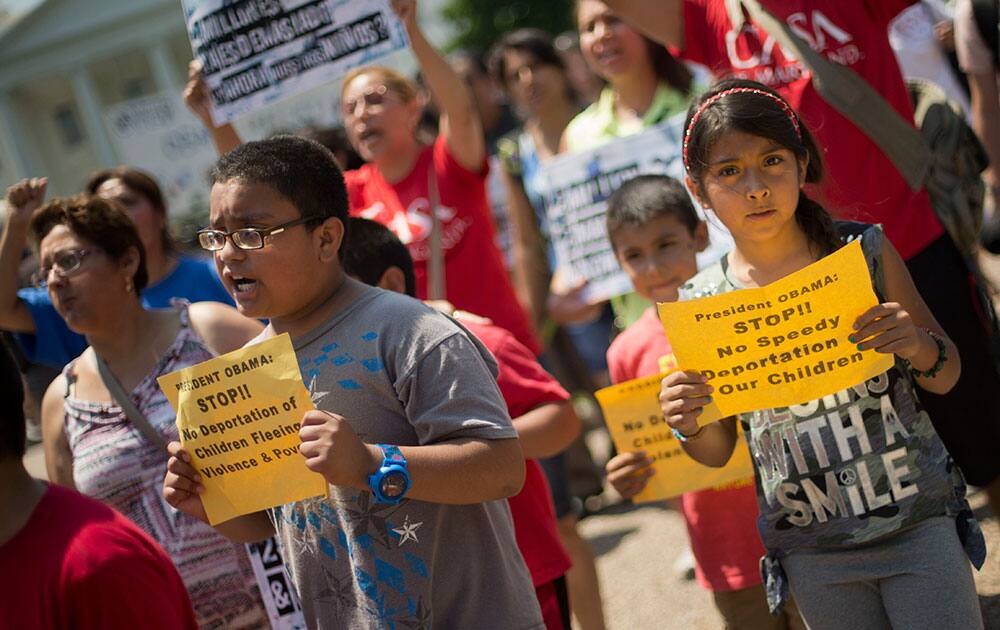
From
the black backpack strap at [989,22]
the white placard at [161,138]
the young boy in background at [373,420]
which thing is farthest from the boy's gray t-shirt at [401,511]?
the white placard at [161,138]

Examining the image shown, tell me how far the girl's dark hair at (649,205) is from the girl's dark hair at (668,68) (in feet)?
Result: 4.20

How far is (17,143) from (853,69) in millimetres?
52592

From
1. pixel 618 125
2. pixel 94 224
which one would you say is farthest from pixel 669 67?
pixel 94 224

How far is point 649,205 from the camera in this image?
3689mm

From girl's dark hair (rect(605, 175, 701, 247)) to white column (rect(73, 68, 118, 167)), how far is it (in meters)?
46.0

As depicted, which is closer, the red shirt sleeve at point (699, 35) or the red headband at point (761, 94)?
the red headband at point (761, 94)

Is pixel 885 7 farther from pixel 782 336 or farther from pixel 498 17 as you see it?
pixel 498 17

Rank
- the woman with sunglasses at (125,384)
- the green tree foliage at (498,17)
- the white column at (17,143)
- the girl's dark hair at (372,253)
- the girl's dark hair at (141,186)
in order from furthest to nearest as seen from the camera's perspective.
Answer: the white column at (17,143), the green tree foliage at (498,17), the girl's dark hair at (141,186), the girl's dark hair at (372,253), the woman with sunglasses at (125,384)

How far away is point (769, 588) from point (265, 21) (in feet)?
9.20

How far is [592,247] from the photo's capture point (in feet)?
16.1

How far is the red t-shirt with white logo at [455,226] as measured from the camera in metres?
4.66

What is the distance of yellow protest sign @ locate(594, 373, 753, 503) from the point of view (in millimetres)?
3229

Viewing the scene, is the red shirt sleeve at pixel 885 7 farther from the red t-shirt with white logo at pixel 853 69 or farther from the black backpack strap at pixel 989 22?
the black backpack strap at pixel 989 22

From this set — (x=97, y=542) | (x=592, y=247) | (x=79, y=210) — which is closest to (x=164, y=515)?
(x=79, y=210)
